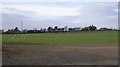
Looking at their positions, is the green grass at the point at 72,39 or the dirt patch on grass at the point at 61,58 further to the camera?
the green grass at the point at 72,39

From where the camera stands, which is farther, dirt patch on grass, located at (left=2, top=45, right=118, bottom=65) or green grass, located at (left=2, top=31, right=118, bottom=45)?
green grass, located at (left=2, top=31, right=118, bottom=45)

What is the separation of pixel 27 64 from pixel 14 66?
2.27 feet

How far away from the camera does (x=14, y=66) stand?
1309cm

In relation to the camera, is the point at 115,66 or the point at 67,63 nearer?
the point at 115,66

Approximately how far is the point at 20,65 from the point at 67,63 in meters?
2.19

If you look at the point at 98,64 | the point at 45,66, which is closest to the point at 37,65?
the point at 45,66

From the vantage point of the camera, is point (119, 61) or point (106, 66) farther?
point (119, 61)

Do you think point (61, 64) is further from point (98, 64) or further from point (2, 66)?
point (2, 66)

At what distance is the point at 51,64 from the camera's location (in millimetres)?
13461

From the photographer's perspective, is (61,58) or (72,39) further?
(72,39)

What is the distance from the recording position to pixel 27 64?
13.5 m

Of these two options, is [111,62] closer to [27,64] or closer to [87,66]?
[87,66]

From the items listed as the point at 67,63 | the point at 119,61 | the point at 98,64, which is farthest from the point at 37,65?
the point at 119,61

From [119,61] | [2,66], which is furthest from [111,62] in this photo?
[2,66]
